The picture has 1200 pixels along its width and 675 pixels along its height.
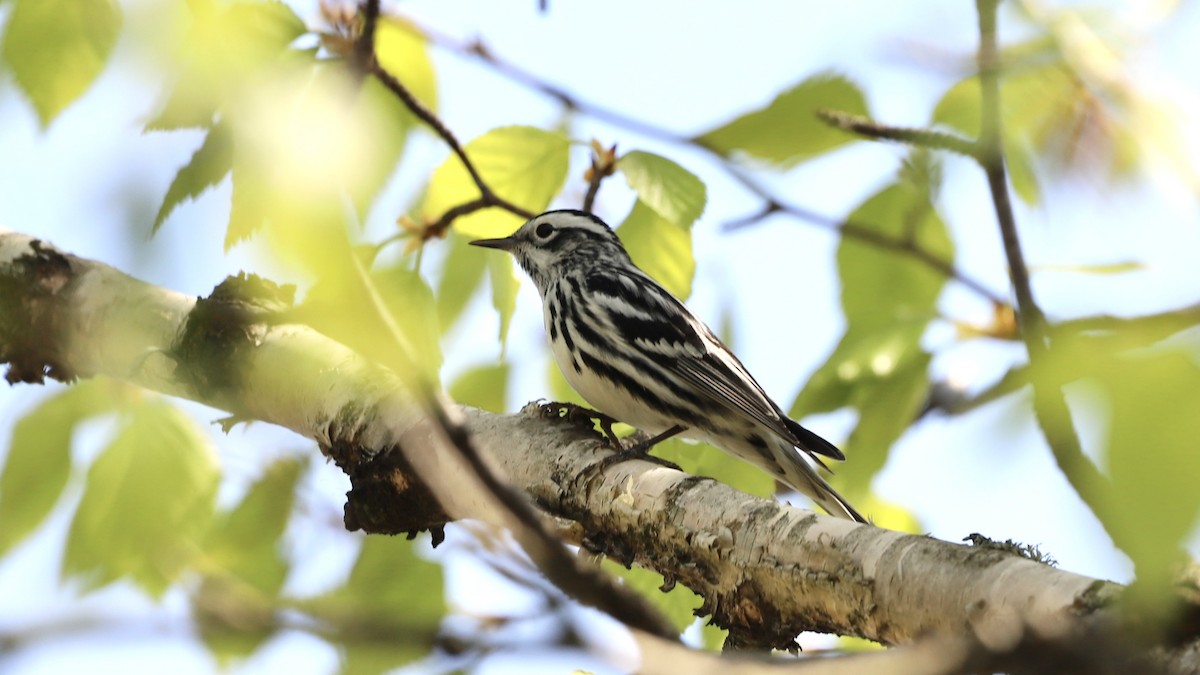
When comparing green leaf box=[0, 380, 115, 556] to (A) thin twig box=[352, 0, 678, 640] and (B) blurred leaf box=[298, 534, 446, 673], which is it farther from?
(A) thin twig box=[352, 0, 678, 640]

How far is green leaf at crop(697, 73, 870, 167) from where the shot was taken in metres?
2.23

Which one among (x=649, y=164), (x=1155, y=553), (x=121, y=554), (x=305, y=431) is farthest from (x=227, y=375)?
(x=1155, y=553)

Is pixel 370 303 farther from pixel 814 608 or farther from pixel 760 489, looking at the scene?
pixel 760 489

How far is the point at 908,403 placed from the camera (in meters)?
2.27

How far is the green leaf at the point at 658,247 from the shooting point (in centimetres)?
257

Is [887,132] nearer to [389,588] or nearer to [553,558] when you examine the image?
[389,588]

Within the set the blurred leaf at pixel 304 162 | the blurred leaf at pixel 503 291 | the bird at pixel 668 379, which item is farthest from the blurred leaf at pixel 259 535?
the blurred leaf at pixel 304 162

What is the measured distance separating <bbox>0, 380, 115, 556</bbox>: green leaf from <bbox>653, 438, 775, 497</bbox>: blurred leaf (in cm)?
131

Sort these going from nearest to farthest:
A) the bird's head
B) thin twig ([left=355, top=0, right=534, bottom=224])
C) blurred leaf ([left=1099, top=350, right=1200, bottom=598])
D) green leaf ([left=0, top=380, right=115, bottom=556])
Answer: blurred leaf ([left=1099, top=350, right=1200, bottom=598]) < green leaf ([left=0, top=380, right=115, bottom=556]) < thin twig ([left=355, top=0, right=534, bottom=224]) < the bird's head

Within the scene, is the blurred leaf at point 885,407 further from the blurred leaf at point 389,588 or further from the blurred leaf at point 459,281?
the blurred leaf at point 459,281

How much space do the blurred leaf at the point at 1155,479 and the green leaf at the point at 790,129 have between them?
5.56ft

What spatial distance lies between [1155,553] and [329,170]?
465mm

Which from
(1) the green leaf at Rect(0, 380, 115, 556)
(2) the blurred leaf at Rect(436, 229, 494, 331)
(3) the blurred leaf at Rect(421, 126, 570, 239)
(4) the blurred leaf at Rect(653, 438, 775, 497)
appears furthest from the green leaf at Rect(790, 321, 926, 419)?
(1) the green leaf at Rect(0, 380, 115, 556)

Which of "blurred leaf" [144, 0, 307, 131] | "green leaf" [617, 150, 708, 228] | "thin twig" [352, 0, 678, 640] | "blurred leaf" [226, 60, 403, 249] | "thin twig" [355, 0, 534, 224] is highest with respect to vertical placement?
"thin twig" [355, 0, 534, 224]
